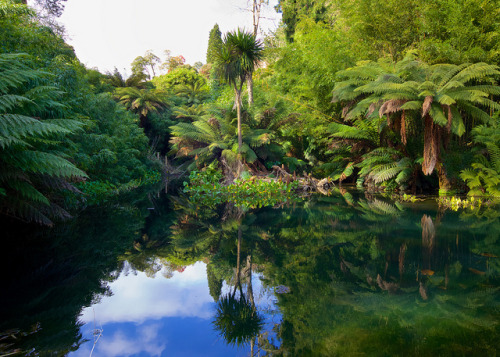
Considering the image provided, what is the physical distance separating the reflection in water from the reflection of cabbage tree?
0.01m

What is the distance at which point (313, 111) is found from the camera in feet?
40.1

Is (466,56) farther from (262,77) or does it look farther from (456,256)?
(262,77)

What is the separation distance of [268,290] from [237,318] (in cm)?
46

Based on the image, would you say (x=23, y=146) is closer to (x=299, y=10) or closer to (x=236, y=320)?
(x=236, y=320)

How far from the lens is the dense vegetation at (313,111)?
14.1 ft

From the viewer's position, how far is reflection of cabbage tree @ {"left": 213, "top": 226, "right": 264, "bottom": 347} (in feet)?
6.56

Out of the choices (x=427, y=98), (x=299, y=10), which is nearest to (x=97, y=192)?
(x=427, y=98)

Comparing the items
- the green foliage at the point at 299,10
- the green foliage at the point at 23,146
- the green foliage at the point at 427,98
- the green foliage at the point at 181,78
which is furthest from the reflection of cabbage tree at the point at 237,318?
the green foliage at the point at 181,78

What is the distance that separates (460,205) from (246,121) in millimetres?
8601

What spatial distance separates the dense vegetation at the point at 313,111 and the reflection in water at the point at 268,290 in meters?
1.35

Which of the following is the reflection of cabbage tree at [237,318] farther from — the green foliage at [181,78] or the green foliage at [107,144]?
the green foliage at [181,78]

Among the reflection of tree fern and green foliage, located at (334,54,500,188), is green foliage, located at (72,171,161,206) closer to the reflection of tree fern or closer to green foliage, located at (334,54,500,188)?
the reflection of tree fern

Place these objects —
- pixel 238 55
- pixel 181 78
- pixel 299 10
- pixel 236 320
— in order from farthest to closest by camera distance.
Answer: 1. pixel 181 78
2. pixel 299 10
3. pixel 238 55
4. pixel 236 320

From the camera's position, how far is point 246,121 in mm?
13422
